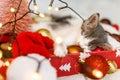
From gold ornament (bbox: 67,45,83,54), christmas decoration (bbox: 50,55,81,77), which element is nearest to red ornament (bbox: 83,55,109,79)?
christmas decoration (bbox: 50,55,81,77)

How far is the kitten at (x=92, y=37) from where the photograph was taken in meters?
0.89

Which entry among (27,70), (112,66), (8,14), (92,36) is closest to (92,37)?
(92,36)

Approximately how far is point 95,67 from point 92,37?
25 centimetres

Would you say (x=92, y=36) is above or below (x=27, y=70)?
below

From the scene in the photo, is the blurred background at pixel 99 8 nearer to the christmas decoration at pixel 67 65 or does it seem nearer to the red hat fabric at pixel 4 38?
the red hat fabric at pixel 4 38

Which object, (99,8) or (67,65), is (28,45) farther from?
(99,8)

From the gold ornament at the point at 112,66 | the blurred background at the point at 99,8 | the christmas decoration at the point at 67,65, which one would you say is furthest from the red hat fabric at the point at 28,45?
the blurred background at the point at 99,8

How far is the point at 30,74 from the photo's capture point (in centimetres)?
56

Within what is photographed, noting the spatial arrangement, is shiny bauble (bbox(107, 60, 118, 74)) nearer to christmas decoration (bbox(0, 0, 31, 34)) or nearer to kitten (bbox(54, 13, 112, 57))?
kitten (bbox(54, 13, 112, 57))

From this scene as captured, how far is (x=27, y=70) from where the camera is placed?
1.85 feet

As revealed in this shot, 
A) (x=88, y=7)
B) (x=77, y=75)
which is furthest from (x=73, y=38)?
(x=88, y=7)

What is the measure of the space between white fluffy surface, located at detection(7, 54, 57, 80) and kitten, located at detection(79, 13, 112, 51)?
0.33m

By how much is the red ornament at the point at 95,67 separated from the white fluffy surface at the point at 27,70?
0.45 feet

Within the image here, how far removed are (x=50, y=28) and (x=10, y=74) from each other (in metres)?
0.46
